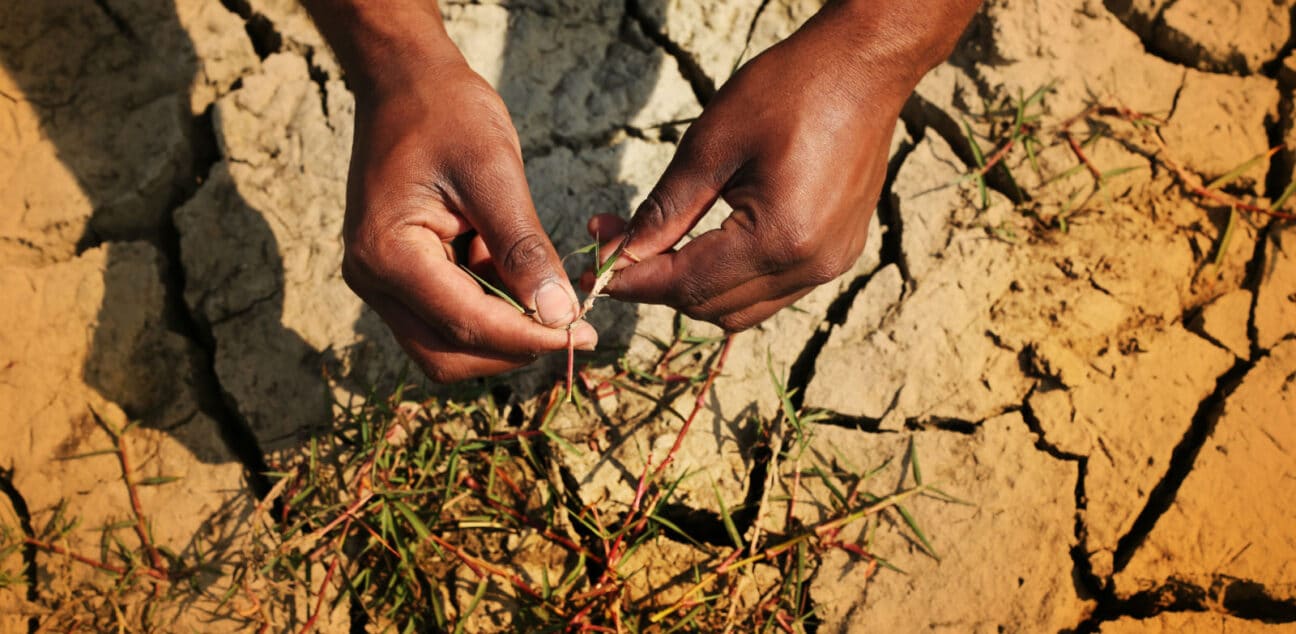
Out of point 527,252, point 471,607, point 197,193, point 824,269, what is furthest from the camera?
point 197,193

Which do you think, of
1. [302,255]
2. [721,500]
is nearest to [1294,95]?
[721,500]

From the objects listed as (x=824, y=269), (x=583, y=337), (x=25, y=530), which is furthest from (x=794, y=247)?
(x=25, y=530)

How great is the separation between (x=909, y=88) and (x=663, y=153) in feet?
3.01

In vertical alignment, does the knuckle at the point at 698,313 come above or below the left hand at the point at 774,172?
below

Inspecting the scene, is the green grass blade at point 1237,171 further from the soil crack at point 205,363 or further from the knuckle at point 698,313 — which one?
the soil crack at point 205,363

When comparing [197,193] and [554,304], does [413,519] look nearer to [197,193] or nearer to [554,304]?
[554,304]

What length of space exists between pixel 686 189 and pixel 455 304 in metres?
0.53

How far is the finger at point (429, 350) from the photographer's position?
70.2 inches

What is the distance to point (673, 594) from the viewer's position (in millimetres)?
2131

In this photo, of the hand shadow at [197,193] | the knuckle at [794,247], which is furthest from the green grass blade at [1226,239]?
the hand shadow at [197,193]

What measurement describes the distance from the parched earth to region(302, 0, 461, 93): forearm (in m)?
0.70

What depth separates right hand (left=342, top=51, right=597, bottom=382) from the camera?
5.19 ft

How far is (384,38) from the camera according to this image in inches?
69.5

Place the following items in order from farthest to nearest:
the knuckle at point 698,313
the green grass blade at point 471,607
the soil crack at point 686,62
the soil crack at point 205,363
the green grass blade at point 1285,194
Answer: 1. the soil crack at point 686,62
2. the green grass blade at point 1285,194
3. the soil crack at point 205,363
4. the green grass blade at point 471,607
5. the knuckle at point 698,313
